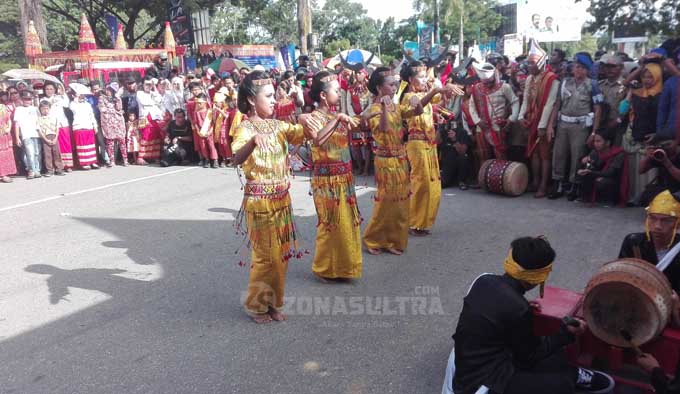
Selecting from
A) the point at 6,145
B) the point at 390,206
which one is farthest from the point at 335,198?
the point at 6,145

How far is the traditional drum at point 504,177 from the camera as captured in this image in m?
7.65

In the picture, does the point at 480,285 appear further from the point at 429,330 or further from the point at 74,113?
the point at 74,113

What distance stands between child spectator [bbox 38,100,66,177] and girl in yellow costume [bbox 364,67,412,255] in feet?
26.9

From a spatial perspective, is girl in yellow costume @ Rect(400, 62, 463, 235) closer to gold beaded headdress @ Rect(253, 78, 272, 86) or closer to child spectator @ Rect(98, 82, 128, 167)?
gold beaded headdress @ Rect(253, 78, 272, 86)

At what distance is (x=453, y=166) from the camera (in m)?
8.59

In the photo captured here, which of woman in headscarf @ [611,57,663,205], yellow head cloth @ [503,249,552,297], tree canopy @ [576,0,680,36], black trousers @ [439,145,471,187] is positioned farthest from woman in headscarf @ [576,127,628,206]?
tree canopy @ [576,0,680,36]

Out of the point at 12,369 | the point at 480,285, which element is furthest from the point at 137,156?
the point at 480,285

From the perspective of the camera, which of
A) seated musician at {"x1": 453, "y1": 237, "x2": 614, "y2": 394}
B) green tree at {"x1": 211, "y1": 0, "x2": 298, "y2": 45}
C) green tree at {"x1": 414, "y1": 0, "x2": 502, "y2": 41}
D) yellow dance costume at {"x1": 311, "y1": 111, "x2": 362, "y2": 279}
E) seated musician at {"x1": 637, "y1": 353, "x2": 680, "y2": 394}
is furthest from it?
green tree at {"x1": 211, "y1": 0, "x2": 298, "y2": 45}

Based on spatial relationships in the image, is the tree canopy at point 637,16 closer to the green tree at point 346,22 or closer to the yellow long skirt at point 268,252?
the yellow long skirt at point 268,252

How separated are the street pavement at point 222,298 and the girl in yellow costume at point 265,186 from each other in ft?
1.23

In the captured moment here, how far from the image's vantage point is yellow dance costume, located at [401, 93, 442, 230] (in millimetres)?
5926

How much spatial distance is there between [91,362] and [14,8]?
4538cm

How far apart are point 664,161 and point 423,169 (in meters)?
2.32

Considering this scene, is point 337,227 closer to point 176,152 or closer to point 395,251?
point 395,251
